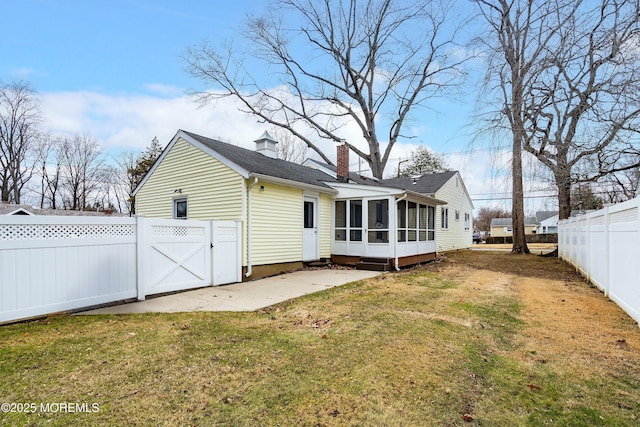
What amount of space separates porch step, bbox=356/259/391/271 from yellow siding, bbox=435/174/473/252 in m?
7.64

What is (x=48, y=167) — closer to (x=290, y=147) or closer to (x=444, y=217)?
(x=290, y=147)

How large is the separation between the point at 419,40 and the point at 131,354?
24280mm

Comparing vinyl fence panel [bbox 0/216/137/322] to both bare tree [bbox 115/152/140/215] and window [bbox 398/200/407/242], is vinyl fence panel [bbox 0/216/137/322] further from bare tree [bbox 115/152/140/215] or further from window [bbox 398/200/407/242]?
bare tree [bbox 115/152/140/215]

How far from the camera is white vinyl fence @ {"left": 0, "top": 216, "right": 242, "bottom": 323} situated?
472cm

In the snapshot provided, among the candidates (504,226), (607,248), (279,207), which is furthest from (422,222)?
(504,226)

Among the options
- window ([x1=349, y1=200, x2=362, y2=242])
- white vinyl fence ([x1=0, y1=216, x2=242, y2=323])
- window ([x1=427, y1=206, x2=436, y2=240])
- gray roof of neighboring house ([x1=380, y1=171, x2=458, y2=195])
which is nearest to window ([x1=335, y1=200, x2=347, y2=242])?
window ([x1=349, y1=200, x2=362, y2=242])

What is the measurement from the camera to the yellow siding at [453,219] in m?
18.2

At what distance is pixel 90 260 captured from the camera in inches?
217

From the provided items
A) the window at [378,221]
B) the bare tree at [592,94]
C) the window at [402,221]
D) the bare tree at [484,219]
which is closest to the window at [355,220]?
the window at [378,221]

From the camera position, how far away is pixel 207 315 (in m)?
5.30

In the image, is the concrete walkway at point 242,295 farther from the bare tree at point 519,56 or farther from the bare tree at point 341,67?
the bare tree at point 341,67

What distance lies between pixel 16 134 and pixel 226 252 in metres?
31.0

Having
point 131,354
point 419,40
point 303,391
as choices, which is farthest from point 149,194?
point 419,40

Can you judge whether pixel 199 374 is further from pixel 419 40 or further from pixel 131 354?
pixel 419 40
